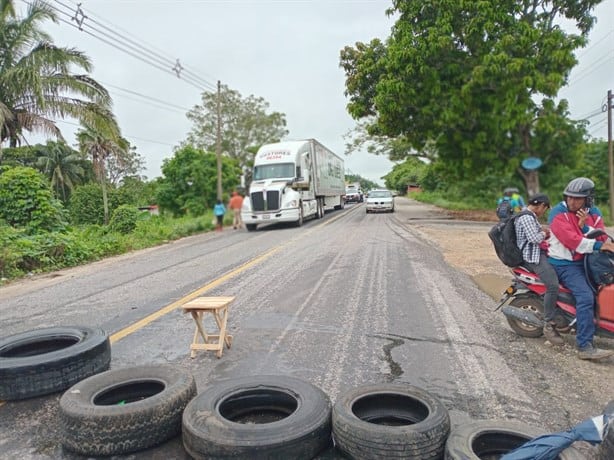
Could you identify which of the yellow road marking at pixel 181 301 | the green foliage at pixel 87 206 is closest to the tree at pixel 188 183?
the green foliage at pixel 87 206

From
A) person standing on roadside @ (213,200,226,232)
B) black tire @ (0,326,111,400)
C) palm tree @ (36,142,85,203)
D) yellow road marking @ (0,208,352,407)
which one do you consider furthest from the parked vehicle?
black tire @ (0,326,111,400)

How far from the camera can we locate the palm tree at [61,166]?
33.2 metres

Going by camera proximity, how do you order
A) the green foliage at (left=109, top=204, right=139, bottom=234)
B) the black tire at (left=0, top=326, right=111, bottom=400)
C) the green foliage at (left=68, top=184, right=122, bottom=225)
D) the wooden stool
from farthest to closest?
the green foliage at (left=68, top=184, right=122, bottom=225)
the green foliage at (left=109, top=204, right=139, bottom=234)
the wooden stool
the black tire at (left=0, top=326, right=111, bottom=400)

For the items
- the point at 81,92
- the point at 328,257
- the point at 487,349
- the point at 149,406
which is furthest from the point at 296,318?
the point at 81,92

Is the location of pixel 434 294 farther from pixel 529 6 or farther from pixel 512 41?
pixel 529 6

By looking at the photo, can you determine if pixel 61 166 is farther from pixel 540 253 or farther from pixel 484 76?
pixel 540 253

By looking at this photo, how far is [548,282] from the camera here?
15.1ft

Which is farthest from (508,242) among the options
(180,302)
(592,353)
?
(180,302)

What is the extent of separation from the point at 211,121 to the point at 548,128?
35251 mm

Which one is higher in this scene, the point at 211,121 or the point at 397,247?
the point at 211,121

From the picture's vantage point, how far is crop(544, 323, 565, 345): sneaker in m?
4.69

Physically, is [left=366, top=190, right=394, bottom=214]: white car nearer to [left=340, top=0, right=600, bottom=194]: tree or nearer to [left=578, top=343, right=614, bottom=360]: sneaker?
[left=340, top=0, right=600, bottom=194]: tree

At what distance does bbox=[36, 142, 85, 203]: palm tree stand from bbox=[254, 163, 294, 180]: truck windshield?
19396 mm

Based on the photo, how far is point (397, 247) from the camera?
482 inches
